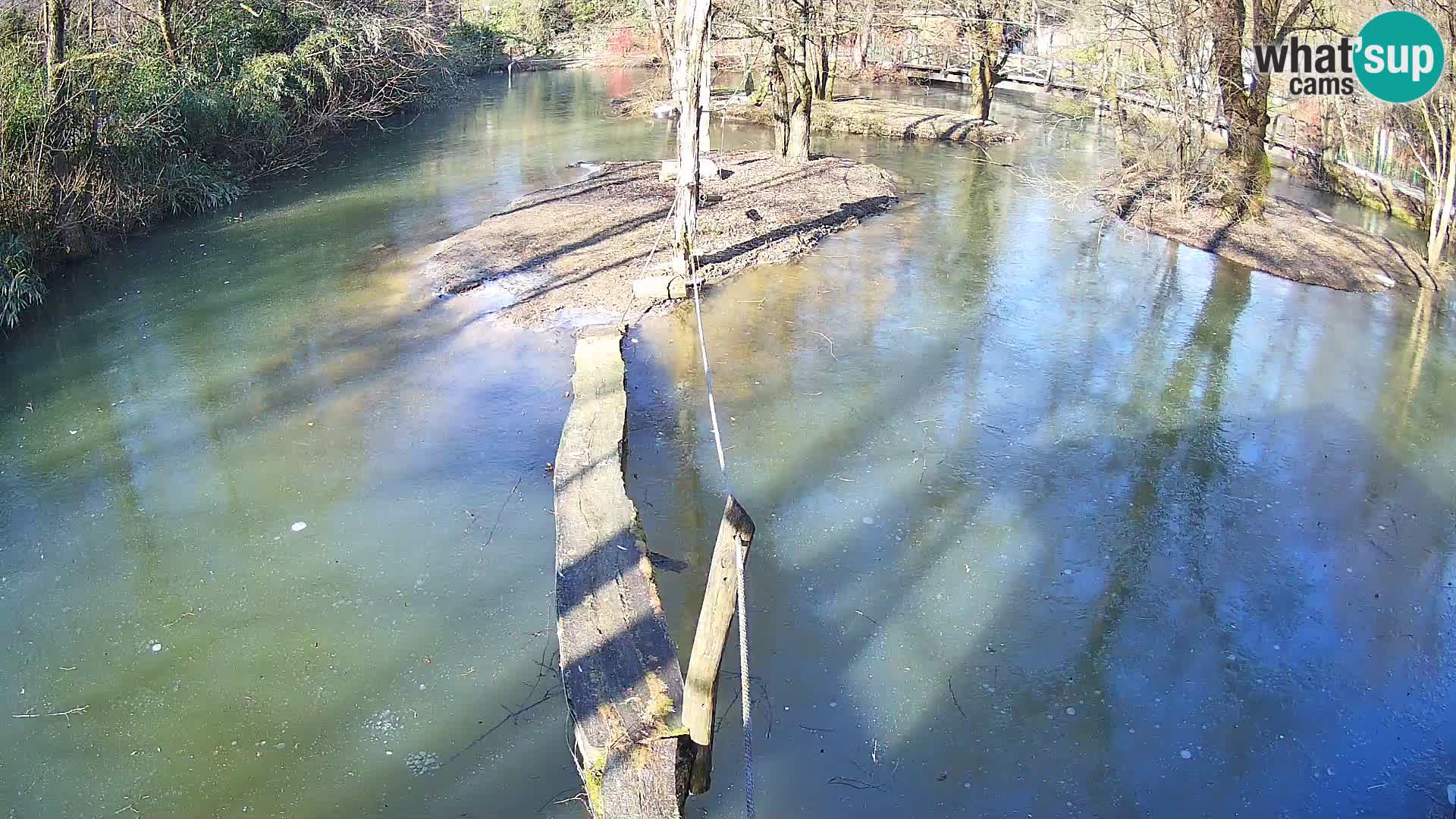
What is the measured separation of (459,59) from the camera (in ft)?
91.7

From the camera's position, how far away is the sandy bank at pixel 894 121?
66.4 feet

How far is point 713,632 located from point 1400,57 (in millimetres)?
12823

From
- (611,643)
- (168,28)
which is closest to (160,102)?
(168,28)

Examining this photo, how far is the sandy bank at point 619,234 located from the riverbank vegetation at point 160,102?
407 centimetres

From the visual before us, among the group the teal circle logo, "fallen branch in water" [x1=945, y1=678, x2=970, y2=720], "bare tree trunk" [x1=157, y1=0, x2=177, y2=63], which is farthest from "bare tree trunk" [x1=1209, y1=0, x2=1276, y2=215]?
"bare tree trunk" [x1=157, y1=0, x2=177, y2=63]

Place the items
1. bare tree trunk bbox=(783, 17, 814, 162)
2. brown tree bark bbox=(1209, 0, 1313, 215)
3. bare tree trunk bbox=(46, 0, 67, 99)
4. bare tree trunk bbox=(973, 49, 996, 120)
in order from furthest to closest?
bare tree trunk bbox=(973, 49, 996, 120)
bare tree trunk bbox=(783, 17, 814, 162)
brown tree bark bbox=(1209, 0, 1313, 215)
bare tree trunk bbox=(46, 0, 67, 99)

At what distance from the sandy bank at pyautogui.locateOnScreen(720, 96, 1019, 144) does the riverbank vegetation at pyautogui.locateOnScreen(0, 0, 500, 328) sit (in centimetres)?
738

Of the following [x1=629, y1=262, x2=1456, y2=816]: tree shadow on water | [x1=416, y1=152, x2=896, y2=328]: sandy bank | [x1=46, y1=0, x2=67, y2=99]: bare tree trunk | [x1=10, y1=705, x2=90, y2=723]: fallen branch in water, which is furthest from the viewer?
[x1=46, y1=0, x2=67, y2=99]: bare tree trunk

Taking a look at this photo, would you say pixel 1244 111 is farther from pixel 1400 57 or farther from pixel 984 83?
pixel 984 83

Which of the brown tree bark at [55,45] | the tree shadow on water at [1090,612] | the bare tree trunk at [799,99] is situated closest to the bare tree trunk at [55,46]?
the brown tree bark at [55,45]

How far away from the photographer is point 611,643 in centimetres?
449

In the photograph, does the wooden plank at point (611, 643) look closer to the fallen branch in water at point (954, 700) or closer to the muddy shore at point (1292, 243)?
the fallen branch in water at point (954, 700)

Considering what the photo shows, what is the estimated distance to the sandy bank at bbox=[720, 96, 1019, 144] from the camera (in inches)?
797

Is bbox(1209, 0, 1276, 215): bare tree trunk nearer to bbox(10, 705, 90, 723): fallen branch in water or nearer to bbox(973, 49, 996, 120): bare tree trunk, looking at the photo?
bbox(973, 49, 996, 120): bare tree trunk
